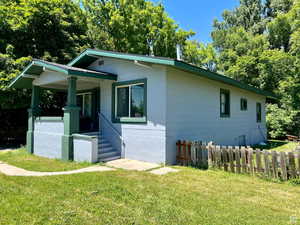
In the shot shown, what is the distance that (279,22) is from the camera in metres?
22.1

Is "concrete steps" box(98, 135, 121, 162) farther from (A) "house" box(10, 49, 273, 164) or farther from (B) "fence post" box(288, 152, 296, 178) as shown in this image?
(B) "fence post" box(288, 152, 296, 178)

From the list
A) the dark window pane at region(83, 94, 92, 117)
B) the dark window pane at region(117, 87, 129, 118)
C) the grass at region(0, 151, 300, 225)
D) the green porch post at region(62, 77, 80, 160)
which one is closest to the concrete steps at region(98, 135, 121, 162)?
the green porch post at region(62, 77, 80, 160)

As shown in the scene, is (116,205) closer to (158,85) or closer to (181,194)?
(181,194)

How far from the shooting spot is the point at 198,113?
28.5 ft

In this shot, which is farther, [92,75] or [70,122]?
[92,75]

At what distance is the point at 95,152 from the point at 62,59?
33.9 ft

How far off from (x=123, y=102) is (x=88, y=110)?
332 cm

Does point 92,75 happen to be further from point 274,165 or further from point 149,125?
Answer: point 274,165

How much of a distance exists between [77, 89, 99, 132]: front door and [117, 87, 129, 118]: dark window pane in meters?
1.69

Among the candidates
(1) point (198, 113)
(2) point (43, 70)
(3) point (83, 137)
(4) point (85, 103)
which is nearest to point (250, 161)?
(1) point (198, 113)

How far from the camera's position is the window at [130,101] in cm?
789

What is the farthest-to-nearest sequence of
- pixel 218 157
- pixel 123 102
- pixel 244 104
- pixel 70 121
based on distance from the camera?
pixel 244 104 → pixel 123 102 → pixel 70 121 → pixel 218 157

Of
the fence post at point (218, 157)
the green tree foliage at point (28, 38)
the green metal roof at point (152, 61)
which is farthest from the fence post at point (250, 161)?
the green tree foliage at point (28, 38)

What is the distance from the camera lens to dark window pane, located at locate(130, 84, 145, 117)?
26.1 ft
